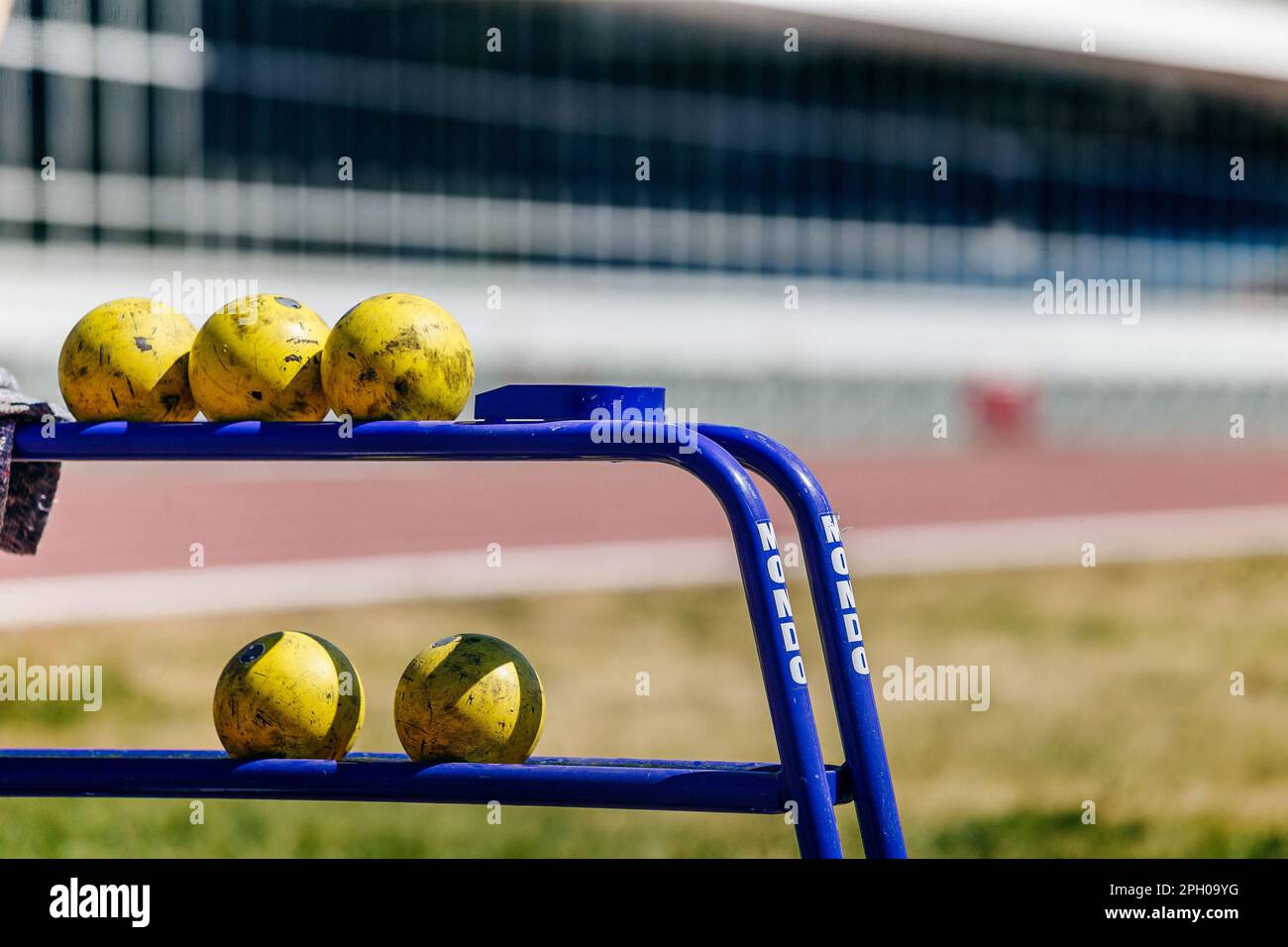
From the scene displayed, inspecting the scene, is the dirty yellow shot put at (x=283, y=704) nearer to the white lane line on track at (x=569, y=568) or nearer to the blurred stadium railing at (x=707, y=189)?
the white lane line on track at (x=569, y=568)

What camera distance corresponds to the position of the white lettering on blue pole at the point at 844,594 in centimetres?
220

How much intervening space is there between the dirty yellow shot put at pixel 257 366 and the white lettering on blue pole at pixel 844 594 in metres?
0.86

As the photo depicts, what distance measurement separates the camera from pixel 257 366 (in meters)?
2.37

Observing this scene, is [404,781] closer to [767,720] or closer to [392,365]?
[392,365]

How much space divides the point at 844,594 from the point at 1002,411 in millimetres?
18511

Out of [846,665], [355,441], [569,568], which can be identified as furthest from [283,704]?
[569,568]

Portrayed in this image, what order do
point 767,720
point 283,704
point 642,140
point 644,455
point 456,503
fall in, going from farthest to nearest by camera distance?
point 642,140 → point 456,503 → point 767,720 → point 283,704 → point 644,455

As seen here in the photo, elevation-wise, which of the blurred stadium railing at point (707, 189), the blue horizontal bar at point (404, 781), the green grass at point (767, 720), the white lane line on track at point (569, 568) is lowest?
the green grass at point (767, 720)

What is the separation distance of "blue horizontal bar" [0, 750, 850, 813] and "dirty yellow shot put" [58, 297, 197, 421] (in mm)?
565

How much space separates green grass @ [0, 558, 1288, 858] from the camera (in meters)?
3.85

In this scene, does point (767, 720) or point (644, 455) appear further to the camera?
point (767, 720)

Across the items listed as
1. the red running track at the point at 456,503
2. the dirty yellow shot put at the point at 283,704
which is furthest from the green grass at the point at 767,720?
the red running track at the point at 456,503

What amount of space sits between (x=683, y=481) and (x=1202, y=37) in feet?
41.6
